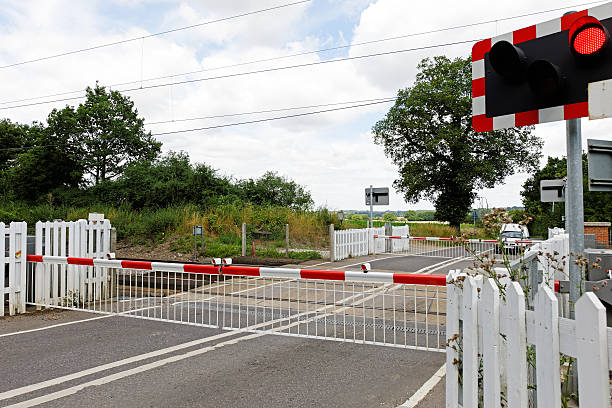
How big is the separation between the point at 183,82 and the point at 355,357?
15041 millimetres

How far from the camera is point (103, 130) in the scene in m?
38.9

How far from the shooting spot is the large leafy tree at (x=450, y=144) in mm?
36094

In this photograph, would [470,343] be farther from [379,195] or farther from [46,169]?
[46,169]

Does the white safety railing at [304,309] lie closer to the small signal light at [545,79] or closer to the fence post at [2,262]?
the fence post at [2,262]

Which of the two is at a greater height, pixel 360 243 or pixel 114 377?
pixel 360 243

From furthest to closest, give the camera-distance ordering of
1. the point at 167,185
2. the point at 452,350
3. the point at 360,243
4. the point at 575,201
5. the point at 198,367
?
the point at 167,185
the point at 360,243
the point at 198,367
the point at 575,201
the point at 452,350

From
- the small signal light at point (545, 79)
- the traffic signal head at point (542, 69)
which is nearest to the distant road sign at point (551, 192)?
the traffic signal head at point (542, 69)

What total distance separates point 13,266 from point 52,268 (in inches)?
27.5

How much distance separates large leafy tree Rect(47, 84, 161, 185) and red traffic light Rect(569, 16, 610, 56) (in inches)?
1570

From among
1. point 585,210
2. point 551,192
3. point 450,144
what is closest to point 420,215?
point 450,144

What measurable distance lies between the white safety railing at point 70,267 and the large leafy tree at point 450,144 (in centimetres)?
3091

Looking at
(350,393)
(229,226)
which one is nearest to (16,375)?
(350,393)

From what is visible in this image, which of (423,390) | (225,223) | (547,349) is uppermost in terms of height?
(225,223)

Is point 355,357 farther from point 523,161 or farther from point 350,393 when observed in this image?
point 523,161
